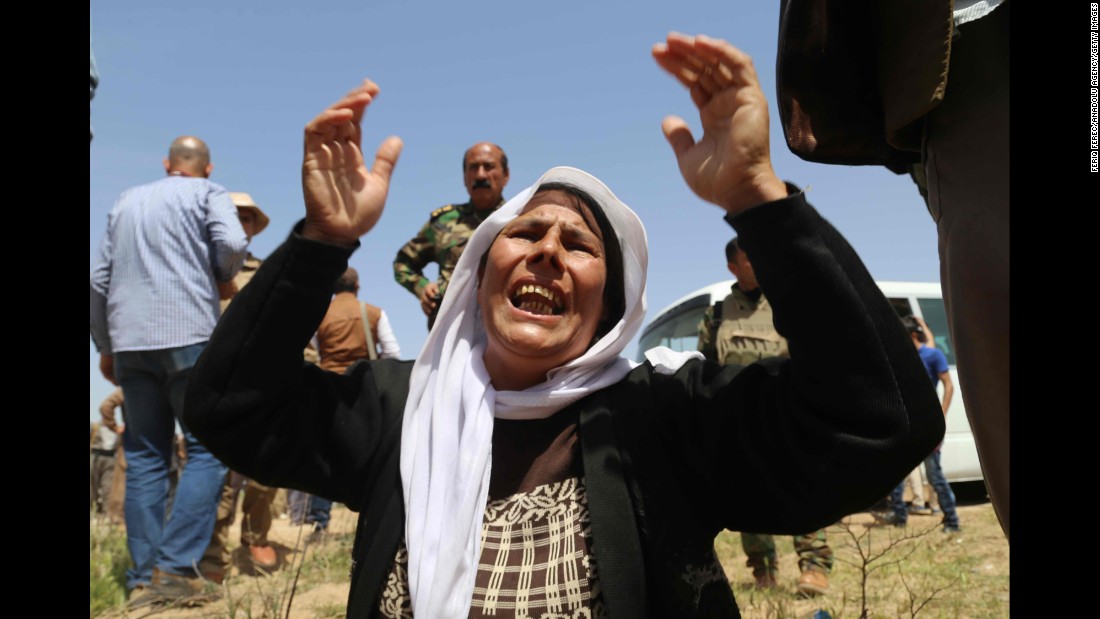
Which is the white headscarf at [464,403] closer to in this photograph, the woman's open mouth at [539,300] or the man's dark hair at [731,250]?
the woman's open mouth at [539,300]

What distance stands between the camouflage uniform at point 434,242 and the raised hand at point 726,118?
11.6 ft

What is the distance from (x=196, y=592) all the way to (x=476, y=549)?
2770mm

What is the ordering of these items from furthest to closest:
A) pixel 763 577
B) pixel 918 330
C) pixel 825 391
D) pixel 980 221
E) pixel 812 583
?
pixel 918 330 → pixel 763 577 → pixel 812 583 → pixel 825 391 → pixel 980 221

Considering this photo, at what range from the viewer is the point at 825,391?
1554 millimetres

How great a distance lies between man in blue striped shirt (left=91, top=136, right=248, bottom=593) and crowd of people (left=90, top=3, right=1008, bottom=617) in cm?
225

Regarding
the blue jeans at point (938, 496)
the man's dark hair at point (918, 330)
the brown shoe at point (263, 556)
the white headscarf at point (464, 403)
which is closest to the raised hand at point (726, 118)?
the white headscarf at point (464, 403)

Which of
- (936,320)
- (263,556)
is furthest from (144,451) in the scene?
(936,320)

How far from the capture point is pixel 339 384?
207cm

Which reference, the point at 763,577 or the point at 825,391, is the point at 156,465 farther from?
the point at 825,391

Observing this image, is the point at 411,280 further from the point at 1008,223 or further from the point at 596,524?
the point at 1008,223

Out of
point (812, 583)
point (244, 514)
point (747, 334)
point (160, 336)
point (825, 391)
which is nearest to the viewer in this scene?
point (825, 391)

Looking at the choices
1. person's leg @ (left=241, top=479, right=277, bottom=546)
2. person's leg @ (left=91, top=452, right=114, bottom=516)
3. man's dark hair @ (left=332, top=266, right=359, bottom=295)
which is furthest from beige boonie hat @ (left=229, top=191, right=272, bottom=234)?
person's leg @ (left=91, top=452, right=114, bottom=516)

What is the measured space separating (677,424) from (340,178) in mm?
1006
